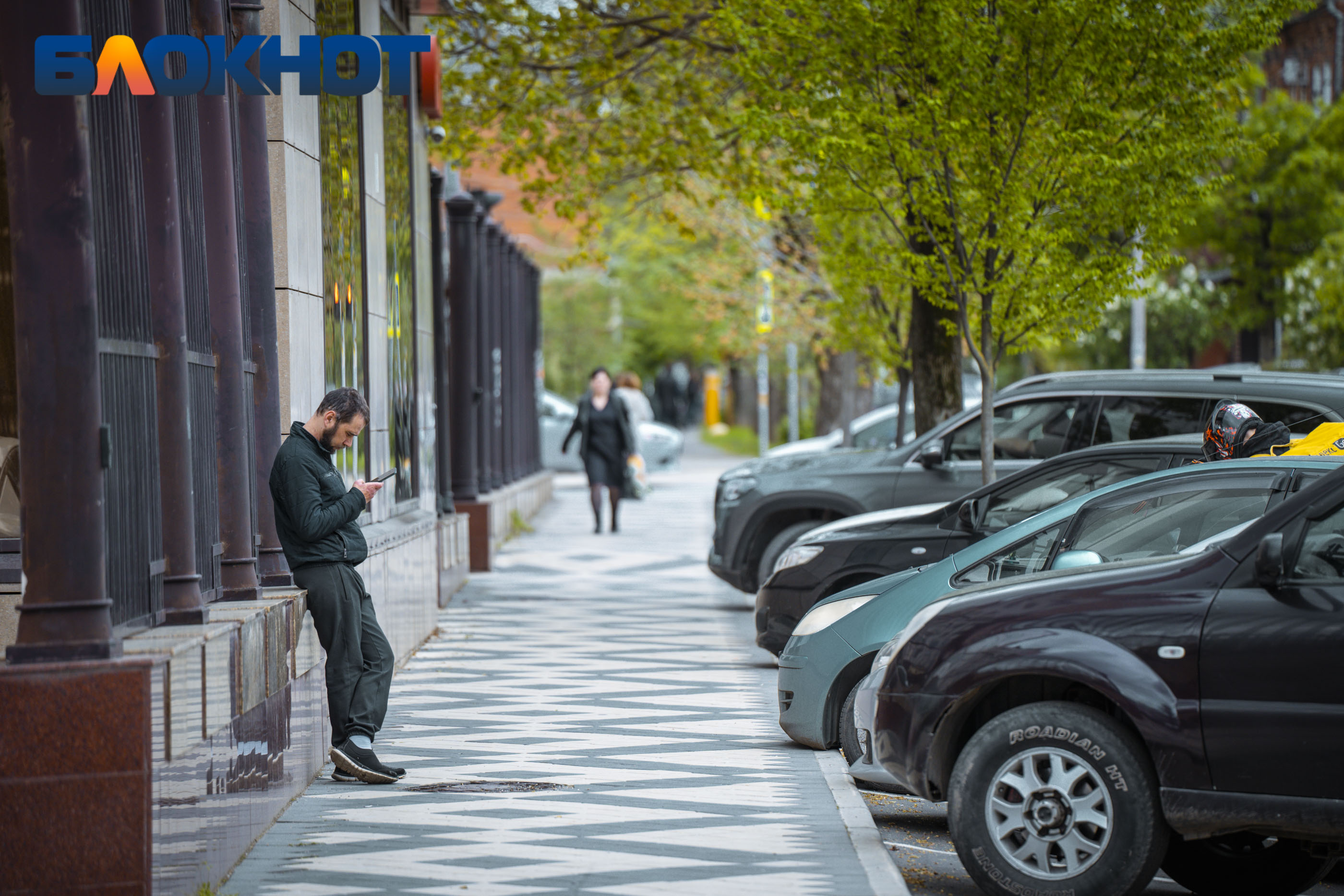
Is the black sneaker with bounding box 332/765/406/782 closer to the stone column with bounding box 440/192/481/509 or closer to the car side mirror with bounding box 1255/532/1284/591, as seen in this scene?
the car side mirror with bounding box 1255/532/1284/591

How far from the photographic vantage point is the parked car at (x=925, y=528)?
8.83 metres

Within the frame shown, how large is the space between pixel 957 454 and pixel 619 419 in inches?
360

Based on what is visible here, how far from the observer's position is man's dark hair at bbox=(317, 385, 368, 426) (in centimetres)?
682

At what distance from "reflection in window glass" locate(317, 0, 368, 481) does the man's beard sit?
84.2 inches

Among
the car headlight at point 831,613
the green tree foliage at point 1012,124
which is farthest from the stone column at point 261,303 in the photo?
the green tree foliage at point 1012,124

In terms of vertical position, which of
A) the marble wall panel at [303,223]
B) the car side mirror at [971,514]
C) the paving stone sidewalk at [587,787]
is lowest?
the paving stone sidewalk at [587,787]

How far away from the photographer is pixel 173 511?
594 centimetres

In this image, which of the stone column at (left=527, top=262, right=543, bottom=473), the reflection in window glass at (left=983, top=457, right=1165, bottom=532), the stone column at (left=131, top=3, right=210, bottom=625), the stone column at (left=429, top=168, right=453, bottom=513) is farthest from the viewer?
the stone column at (left=527, top=262, right=543, bottom=473)

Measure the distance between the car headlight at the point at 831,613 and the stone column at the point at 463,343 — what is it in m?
10.2

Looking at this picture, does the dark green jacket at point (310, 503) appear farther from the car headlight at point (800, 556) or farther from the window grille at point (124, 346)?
the car headlight at point (800, 556)

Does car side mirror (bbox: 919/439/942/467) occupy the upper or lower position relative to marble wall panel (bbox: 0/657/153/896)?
upper

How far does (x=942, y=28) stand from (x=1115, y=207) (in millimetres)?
1724

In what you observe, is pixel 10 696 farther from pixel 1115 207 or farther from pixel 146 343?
pixel 1115 207

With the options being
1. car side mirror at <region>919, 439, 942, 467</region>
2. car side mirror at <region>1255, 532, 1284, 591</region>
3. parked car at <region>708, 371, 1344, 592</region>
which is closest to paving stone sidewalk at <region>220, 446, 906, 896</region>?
parked car at <region>708, 371, 1344, 592</region>
